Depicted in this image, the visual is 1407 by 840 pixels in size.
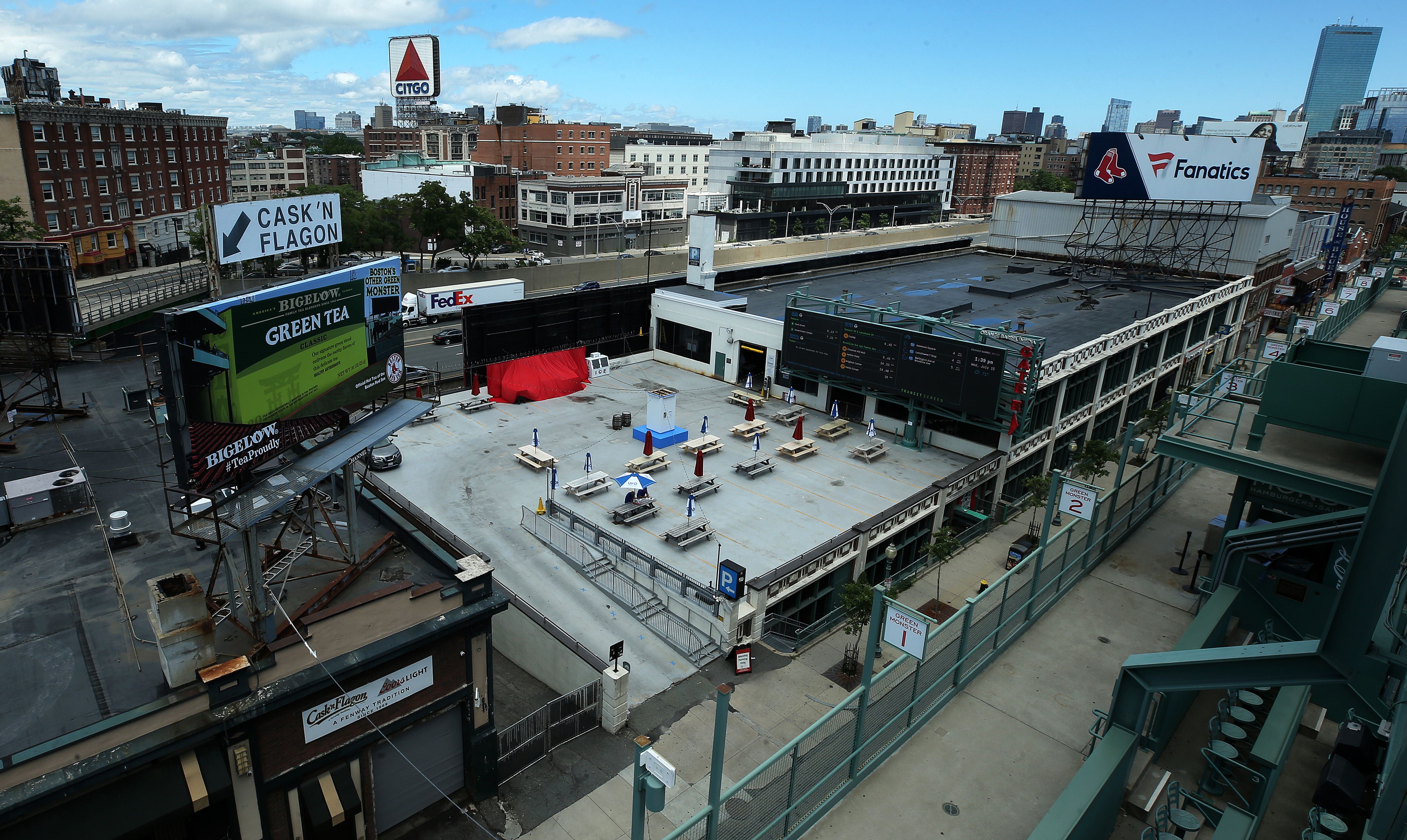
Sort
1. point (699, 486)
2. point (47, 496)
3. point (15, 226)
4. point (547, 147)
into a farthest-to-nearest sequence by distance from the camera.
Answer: point (547, 147) < point (15, 226) < point (699, 486) < point (47, 496)

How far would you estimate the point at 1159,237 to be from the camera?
190 ft

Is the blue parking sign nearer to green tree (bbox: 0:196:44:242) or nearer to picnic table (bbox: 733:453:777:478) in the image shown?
picnic table (bbox: 733:453:777:478)

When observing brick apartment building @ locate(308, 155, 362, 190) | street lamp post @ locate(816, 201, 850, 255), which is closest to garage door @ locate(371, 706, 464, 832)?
street lamp post @ locate(816, 201, 850, 255)

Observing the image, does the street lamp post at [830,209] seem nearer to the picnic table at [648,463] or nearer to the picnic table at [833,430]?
the picnic table at [833,430]

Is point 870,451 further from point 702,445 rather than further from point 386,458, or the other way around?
point 386,458

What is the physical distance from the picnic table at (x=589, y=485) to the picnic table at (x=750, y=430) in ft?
24.5

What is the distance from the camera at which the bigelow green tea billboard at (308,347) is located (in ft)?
40.8

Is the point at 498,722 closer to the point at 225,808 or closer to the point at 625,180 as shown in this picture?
the point at 225,808

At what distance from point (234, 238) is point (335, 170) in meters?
153

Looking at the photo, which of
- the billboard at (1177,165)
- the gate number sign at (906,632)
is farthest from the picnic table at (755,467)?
the billboard at (1177,165)

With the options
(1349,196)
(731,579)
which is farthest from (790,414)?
(1349,196)

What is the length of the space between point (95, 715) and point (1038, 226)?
68496mm

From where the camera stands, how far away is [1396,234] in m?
Answer: 97.5

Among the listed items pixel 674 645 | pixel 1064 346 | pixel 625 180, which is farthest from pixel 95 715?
pixel 625 180
